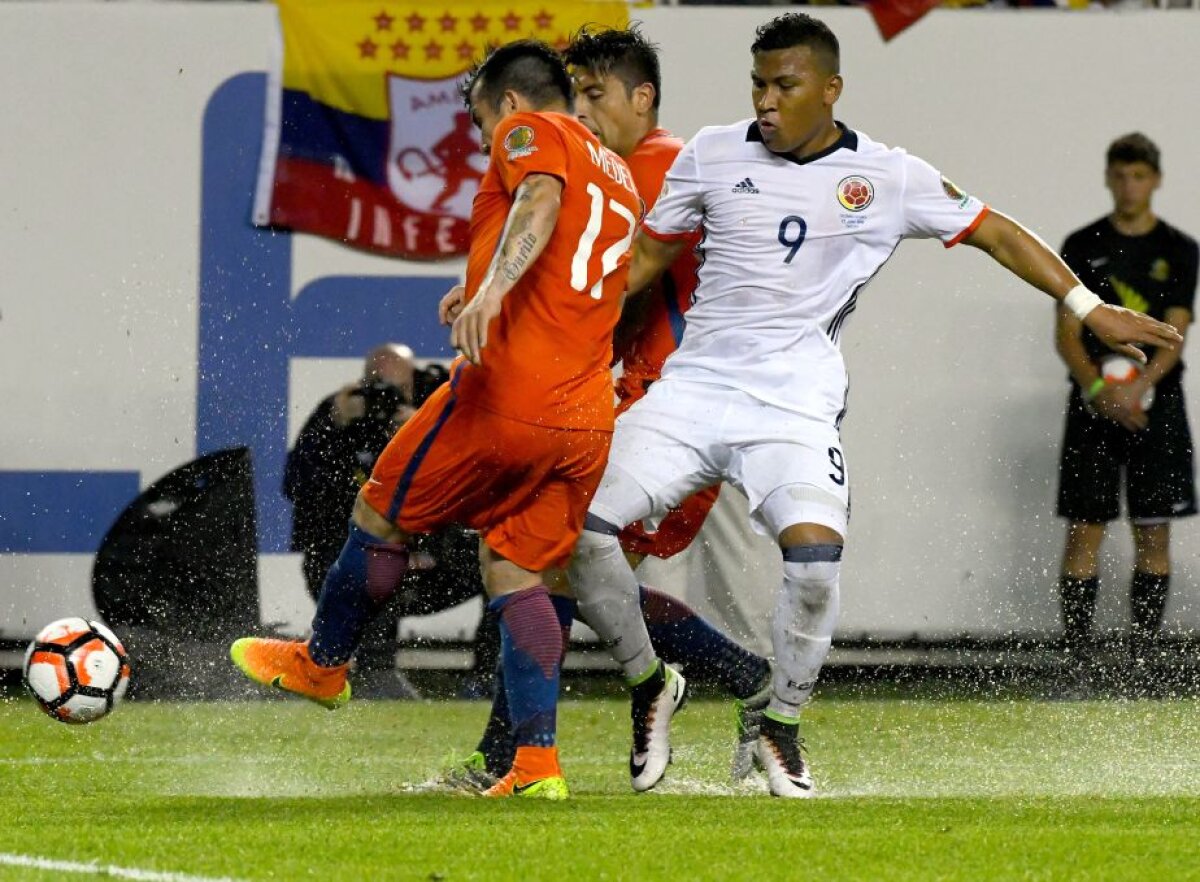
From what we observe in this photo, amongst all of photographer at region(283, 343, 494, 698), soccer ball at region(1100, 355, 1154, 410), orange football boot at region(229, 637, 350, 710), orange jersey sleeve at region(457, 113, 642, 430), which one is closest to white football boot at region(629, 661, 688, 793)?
orange football boot at region(229, 637, 350, 710)

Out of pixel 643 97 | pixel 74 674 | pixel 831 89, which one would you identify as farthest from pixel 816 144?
pixel 74 674

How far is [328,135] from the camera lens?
10258 mm

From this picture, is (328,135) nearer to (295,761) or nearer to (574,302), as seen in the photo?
(295,761)

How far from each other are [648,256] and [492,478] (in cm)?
103

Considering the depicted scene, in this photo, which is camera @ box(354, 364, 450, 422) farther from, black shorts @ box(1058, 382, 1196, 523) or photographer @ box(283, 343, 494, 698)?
black shorts @ box(1058, 382, 1196, 523)

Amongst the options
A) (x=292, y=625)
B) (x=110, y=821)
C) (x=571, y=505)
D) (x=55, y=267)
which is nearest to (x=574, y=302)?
(x=571, y=505)

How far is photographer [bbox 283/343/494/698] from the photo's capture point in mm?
9883

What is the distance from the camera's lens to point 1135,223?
1030 cm

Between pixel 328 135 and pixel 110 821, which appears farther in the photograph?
pixel 328 135

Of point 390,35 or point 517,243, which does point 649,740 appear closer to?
point 517,243

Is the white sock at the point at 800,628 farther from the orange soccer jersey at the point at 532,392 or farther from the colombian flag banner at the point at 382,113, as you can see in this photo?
the colombian flag banner at the point at 382,113

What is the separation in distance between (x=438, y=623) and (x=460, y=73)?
2629 mm

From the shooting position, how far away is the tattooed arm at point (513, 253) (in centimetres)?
525

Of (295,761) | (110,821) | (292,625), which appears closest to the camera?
(110,821)
